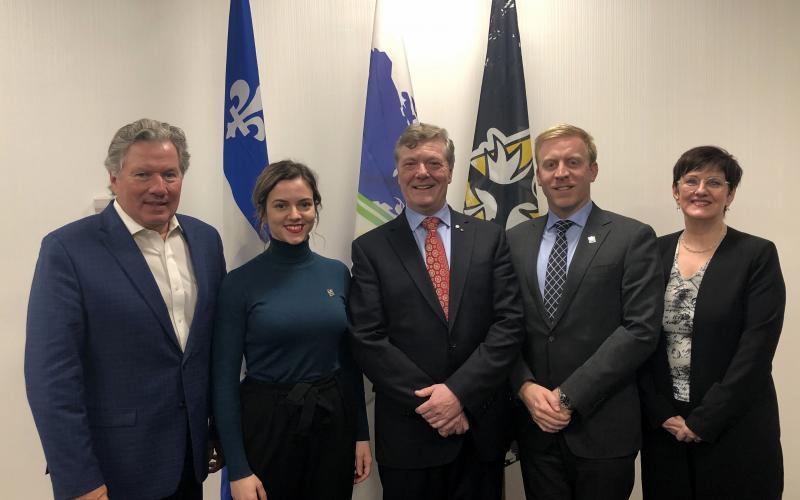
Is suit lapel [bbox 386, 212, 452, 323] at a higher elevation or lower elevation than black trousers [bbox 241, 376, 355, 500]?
higher

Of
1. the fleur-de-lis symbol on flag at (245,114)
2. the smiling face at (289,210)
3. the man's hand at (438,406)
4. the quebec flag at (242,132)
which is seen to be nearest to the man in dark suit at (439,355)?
the man's hand at (438,406)

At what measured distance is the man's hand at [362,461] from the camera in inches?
74.9

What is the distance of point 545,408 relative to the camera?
170 centimetres

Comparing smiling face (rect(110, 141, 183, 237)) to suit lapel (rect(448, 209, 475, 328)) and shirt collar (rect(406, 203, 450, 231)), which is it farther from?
suit lapel (rect(448, 209, 475, 328))

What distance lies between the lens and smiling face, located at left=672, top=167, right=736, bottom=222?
187 cm

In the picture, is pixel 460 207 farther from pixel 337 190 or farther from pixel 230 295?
pixel 230 295

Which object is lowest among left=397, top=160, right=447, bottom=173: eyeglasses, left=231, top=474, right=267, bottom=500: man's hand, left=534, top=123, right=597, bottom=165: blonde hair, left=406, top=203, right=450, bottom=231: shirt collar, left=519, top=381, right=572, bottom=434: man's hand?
left=231, top=474, right=267, bottom=500: man's hand

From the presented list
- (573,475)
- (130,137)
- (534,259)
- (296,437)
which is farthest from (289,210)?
(573,475)

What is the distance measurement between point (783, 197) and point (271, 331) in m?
2.66

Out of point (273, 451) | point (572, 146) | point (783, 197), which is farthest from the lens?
point (783, 197)

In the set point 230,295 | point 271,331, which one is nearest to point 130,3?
point 230,295

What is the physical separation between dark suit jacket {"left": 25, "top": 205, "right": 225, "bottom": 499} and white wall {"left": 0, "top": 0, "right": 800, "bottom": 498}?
45.5 inches

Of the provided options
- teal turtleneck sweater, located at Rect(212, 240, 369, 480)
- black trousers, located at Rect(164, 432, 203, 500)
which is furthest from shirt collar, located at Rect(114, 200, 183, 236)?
black trousers, located at Rect(164, 432, 203, 500)

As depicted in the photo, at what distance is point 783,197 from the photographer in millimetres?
2623
